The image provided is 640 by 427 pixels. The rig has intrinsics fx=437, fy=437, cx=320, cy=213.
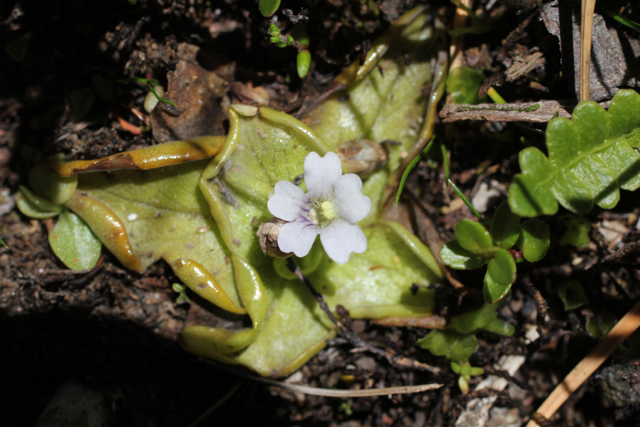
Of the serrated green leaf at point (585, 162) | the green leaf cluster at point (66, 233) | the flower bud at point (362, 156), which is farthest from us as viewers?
the green leaf cluster at point (66, 233)

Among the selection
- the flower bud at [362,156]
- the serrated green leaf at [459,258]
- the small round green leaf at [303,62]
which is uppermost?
the small round green leaf at [303,62]

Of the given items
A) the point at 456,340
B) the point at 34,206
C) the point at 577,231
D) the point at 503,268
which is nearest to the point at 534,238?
the point at 503,268

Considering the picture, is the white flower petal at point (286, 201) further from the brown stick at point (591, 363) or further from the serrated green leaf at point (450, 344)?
the brown stick at point (591, 363)

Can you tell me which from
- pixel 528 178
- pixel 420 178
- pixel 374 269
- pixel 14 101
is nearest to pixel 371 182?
pixel 420 178

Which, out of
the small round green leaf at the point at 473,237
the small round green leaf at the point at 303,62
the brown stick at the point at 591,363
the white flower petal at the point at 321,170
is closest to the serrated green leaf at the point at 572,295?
the brown stick at the point at 591,363

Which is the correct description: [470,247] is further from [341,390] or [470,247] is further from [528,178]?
[341,390]

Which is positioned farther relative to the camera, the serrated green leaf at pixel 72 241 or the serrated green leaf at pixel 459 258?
the serrated green leaf at pixel 72 241
